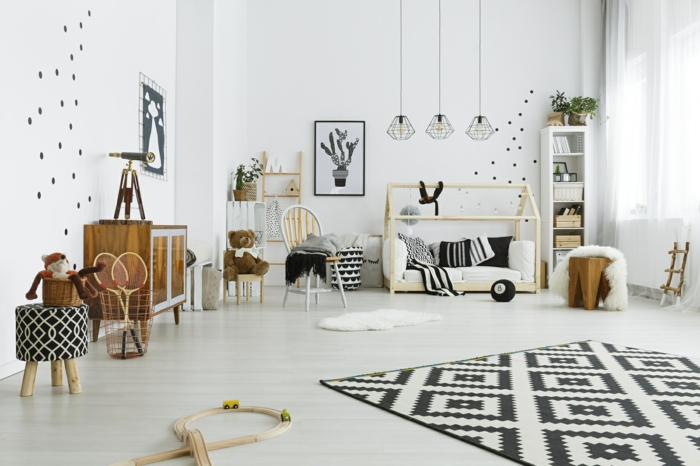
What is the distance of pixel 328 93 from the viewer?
7121 mm

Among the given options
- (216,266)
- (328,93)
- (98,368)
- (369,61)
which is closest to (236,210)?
(216,266)

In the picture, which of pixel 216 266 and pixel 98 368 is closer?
pixel 98 368

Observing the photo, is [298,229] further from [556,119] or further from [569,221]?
[556,119]

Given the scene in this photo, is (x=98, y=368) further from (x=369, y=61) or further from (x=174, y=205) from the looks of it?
(x=369, y=61)

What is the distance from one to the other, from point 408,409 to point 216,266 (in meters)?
3.83

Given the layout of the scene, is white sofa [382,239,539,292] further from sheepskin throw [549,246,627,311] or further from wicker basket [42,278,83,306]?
A: wicker basket [42,278,83,306]

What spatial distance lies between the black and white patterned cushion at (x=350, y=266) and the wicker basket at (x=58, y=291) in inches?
159

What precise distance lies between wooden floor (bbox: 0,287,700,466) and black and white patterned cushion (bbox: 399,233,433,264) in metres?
1.66

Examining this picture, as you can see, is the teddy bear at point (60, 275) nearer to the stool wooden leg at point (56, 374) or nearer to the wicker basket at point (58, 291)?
the wicker basket at point (58, 291)

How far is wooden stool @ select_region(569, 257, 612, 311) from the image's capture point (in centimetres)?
505

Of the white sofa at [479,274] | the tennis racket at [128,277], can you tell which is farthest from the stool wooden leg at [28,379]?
the white sofa at [479,274]

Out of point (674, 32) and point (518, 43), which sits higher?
point (518, 43)

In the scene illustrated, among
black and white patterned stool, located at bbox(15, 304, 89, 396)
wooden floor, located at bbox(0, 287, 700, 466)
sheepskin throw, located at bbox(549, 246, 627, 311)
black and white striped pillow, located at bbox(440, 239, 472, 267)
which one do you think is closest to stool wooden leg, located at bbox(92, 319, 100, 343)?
wooden floor, located at bbox(0, 287, 700, 466)

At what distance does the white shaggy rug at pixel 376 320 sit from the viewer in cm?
392
